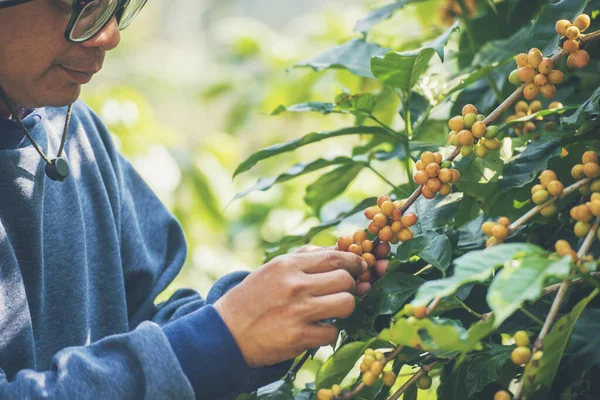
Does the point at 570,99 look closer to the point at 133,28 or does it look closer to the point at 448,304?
the point at 448,304

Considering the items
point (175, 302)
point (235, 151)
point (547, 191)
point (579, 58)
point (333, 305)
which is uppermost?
point (579, 58)

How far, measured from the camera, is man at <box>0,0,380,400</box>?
789 mm

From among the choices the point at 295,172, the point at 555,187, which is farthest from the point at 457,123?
the point at 295,172

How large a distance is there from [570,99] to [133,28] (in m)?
4.36

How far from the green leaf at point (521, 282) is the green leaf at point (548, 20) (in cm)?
37

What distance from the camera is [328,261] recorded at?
2.63ft

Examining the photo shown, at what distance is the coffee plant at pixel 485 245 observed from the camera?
63 cm

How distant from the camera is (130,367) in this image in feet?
2.64

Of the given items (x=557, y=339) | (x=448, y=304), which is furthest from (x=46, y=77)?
(x=557, y=339)

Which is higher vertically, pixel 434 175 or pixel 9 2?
pixel 9 2

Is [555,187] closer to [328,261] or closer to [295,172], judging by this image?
[328,261]

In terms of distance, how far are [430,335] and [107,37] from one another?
60 cm

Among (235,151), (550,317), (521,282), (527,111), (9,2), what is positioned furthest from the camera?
(235,151)

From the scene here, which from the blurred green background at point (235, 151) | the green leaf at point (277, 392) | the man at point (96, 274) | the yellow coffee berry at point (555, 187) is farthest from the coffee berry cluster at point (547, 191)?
the blurred green background at point (235, 151)
